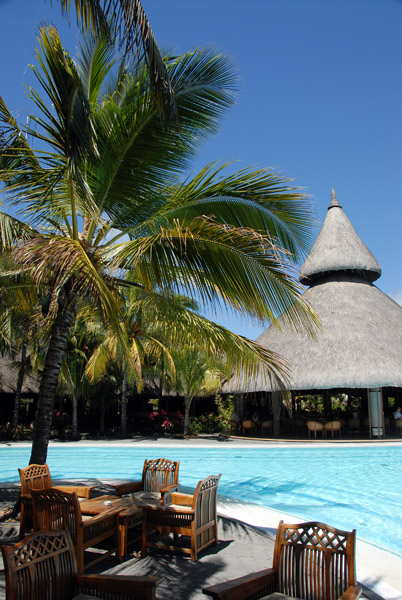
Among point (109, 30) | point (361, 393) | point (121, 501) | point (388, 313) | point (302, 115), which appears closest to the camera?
point (109, 30)

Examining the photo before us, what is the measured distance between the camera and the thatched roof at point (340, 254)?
2158cm

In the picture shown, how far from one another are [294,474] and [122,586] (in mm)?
9853

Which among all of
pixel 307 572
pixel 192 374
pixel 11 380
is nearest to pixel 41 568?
pixel 307 572

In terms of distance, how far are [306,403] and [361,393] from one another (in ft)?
21.1

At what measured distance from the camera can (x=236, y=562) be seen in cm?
425

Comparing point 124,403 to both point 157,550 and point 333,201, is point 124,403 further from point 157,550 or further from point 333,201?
point 333,201

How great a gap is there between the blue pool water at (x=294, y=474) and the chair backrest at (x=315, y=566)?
338 centimetres

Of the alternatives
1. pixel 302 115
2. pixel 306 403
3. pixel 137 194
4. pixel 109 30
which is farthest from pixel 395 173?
pixel 306 403

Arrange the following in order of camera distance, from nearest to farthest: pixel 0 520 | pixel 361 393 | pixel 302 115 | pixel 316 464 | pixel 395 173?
1. pixel 0 520
2. pixel 302 115
3. pixel 395 173
4. pixel 316 464
5. pixel 361 393

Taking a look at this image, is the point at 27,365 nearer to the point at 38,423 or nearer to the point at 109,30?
the point at 38,423

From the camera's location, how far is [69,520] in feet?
13.4

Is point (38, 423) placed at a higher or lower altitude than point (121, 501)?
higher

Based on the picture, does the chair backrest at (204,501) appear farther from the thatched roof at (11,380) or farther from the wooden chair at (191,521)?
the thatched roof at (11,380)

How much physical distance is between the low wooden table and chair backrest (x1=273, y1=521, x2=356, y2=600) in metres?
1.99
